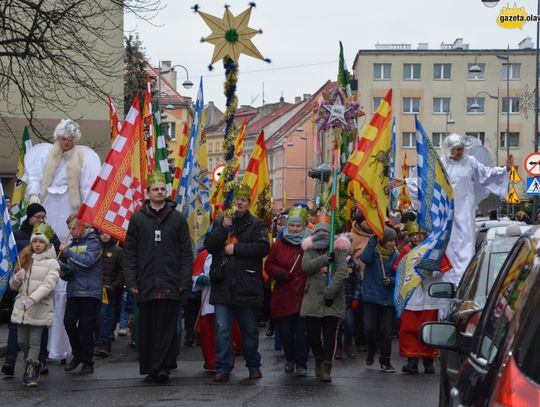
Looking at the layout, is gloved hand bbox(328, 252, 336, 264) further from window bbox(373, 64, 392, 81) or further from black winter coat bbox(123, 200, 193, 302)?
window bbox(373, 64, 392, 81)

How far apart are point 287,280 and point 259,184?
362cm

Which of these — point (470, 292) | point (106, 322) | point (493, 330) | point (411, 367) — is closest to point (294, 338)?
point (411, 367)

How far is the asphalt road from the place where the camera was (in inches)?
401

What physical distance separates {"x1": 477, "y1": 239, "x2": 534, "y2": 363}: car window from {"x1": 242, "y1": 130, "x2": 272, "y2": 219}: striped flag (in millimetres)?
9929

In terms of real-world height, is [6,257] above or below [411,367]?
above

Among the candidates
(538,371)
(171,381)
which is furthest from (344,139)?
(538,371)

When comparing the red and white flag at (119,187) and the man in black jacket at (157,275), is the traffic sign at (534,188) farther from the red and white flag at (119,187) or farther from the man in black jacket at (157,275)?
the man in black jacket at (157,275)

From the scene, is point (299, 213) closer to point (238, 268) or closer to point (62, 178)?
point (238, 268)

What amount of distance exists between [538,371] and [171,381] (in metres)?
8.11

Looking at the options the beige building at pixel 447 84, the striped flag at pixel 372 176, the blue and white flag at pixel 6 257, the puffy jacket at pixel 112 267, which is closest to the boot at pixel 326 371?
the striped flag at pixel 372 176

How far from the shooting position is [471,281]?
7496mm

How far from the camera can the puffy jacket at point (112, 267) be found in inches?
611

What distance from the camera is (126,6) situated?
64.5ft

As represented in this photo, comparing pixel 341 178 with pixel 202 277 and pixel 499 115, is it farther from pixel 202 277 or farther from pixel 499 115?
pixel 499 115
